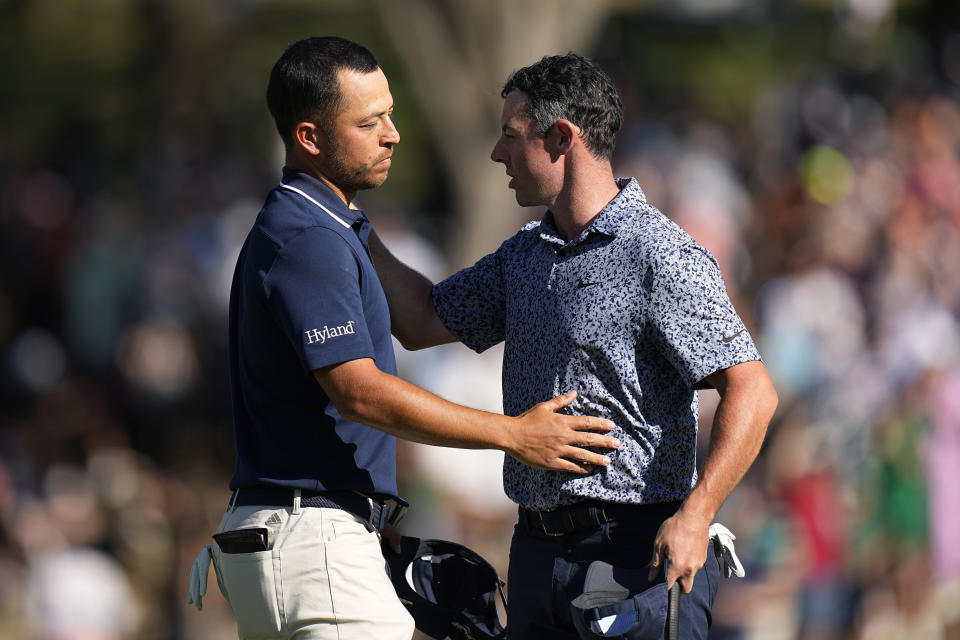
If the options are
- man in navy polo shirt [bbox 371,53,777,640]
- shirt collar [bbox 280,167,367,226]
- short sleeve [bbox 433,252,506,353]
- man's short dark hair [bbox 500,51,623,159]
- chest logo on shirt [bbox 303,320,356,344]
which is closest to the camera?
chest logo on shirt [bbox 303,320,356,344]

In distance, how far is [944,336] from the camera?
7.85m

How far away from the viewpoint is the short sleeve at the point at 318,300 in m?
2.99

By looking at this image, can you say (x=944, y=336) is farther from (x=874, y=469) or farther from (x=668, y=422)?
(x=668, y=422)

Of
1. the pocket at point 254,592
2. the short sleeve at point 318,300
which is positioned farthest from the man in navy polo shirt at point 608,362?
the pocket at point 254,592

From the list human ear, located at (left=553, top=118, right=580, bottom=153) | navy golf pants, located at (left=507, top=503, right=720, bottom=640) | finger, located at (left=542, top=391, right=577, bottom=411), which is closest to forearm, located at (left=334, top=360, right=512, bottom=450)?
finger, located at (left=542, top=391, right=577, bottom=411)

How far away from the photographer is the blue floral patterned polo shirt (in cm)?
312

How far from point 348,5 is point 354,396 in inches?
451

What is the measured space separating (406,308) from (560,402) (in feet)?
2.42

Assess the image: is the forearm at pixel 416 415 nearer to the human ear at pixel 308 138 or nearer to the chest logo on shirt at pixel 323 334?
the chest logo on shirt at pixel 323 334

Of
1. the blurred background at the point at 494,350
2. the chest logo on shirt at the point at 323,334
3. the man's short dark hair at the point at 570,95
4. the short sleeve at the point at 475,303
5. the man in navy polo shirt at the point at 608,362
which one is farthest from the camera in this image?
the blurred background at the point at 494,350

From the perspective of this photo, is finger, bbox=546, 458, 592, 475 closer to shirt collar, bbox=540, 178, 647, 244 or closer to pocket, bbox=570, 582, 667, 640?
pocket, bbox=570, 582, 667, 640

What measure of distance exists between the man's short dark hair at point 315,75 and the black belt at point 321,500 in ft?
2.84

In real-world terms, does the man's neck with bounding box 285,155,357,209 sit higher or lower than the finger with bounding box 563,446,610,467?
higher

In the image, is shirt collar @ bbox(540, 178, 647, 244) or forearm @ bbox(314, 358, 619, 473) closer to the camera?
forearm @ bbox(314, 358, 619, 473)
